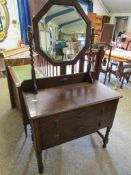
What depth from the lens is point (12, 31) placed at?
3.73 m

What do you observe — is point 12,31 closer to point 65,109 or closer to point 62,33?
point 62,33

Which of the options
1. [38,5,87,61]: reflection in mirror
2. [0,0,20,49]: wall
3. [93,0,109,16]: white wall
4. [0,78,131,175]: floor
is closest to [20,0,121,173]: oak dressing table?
[38,5,87,61]: reflection in mirror

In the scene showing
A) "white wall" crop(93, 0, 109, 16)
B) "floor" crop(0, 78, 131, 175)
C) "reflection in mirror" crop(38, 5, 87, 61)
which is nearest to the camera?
"reflection in mirror" crop(38, 5, 87, 61)

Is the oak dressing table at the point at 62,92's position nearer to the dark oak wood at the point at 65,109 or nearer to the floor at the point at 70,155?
the dark oak wood at the point at 65,109

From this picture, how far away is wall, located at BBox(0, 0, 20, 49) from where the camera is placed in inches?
138

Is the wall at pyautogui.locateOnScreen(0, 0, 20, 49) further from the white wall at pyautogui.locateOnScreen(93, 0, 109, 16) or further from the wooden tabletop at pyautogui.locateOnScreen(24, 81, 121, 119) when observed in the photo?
the white wall at pyautogui.locateOnScreen(93, 0, 109, 16)

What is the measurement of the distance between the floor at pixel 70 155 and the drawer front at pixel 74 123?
346mm

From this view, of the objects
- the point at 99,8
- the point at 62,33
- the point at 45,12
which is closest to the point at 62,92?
the point at 62,33

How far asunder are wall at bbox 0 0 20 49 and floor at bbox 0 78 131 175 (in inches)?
102

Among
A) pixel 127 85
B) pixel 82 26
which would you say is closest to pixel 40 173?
pixel 82 26

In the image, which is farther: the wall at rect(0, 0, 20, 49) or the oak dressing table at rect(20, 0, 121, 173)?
the wall at rect(0, 0, 20, 49)

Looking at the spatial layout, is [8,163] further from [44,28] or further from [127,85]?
[127,85]

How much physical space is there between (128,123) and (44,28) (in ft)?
5.63

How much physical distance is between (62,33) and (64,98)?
2.03ft
